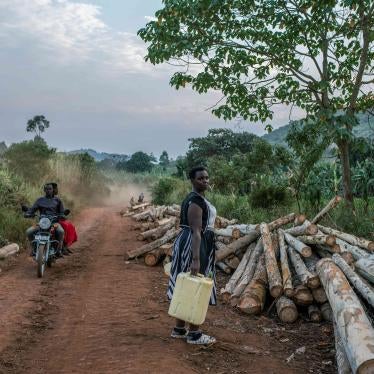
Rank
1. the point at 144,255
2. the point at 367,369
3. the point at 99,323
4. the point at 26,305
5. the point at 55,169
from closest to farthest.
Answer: the point at 367,369 < the point at 99,323 < the point at 26,305 < the point at 144,255 < the point at 55,169

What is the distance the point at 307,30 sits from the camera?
11.5 m

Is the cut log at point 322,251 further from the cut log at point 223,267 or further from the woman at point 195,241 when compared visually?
the woman at point 195,241

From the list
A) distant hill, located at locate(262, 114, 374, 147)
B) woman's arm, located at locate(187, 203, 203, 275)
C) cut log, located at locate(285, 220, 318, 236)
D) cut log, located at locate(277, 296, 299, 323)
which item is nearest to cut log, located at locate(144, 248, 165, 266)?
cut log, located at locate(285, 220, 318, 236)

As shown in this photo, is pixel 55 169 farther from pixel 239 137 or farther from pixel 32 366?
pixel 239 137

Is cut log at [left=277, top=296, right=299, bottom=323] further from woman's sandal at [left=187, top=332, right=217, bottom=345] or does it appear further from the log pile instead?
woman's sandal at [left=187, top=332, right=217, bottom=345]

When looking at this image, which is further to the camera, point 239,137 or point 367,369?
point 239,137

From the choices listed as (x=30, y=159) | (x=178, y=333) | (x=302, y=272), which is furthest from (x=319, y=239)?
(x=30, y=159)

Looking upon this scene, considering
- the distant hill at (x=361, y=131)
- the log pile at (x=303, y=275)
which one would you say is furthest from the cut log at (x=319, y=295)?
the distant hill at (x=361, y=131)

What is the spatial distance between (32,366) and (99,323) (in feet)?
4.85

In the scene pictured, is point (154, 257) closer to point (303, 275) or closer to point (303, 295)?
point (303, 275)

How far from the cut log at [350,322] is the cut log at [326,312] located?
1.86ft

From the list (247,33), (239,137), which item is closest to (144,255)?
(247,33)

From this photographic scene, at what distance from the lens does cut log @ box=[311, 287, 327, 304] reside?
675 cm

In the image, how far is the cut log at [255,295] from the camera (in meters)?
6.96
